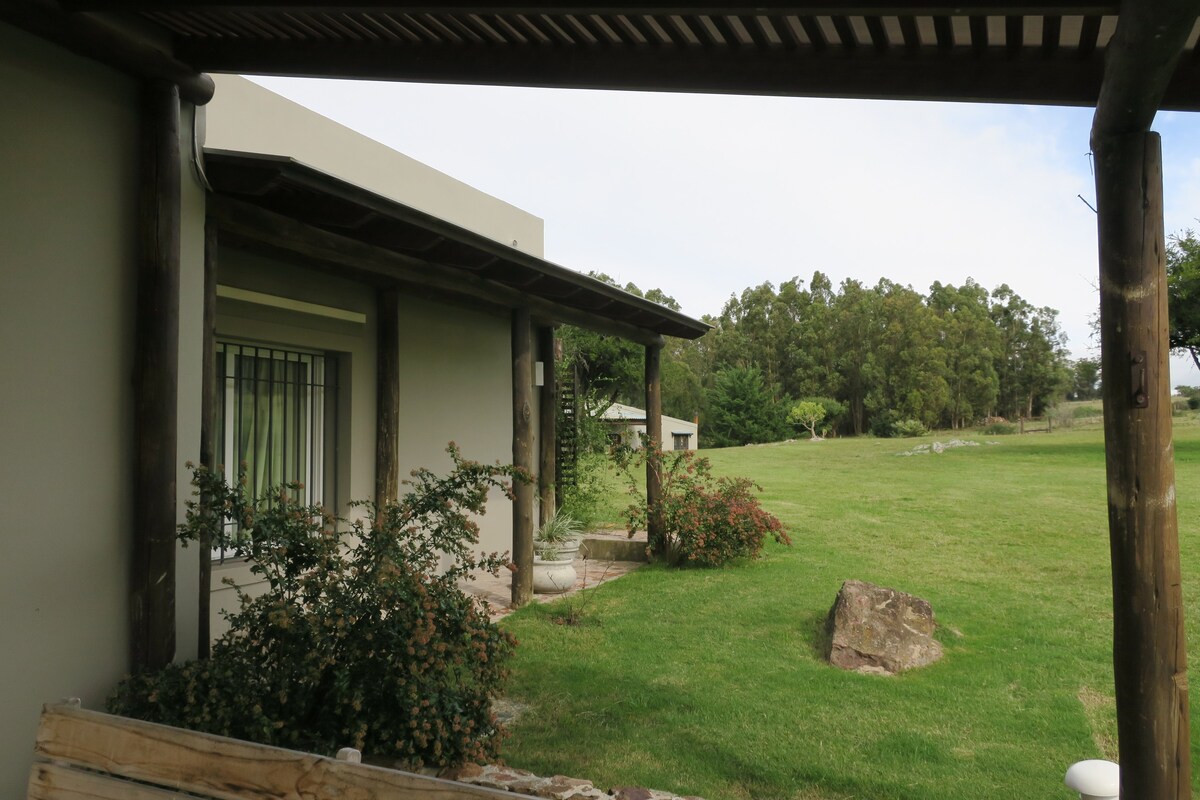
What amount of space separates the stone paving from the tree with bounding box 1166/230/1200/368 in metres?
20.8

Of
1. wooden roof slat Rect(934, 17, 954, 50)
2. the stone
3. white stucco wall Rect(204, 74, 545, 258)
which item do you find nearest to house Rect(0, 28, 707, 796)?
white stucco wall Rect(204, 74, 545, 258)

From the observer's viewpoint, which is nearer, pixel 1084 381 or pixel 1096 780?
pixel 1096 780

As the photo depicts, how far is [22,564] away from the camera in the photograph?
337 centimetres

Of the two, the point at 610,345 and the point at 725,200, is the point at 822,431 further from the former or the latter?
the point at 610,345

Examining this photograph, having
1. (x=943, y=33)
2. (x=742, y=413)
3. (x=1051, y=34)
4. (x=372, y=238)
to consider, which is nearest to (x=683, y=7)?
(x=943, y=33)

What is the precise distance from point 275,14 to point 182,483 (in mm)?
2092

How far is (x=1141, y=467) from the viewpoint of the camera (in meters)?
2.85

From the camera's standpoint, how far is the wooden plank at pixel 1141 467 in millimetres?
2820

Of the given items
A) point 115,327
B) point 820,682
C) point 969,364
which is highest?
point 969,364

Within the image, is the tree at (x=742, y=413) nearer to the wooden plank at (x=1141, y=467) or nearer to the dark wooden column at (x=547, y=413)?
the dark wooden column at (x=547, y=413)

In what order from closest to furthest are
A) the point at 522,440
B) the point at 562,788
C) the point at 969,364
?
1. the point at 562,788
2. the point at 522,440
3. the point at 969,364

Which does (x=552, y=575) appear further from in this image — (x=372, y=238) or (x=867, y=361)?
(x=867, y=361)

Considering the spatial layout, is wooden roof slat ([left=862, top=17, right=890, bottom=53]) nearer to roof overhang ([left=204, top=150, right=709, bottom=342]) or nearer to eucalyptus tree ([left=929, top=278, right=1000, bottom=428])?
roof overhang ([left=204, top=150, right=709, bottom=342])

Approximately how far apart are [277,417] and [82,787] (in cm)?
488
